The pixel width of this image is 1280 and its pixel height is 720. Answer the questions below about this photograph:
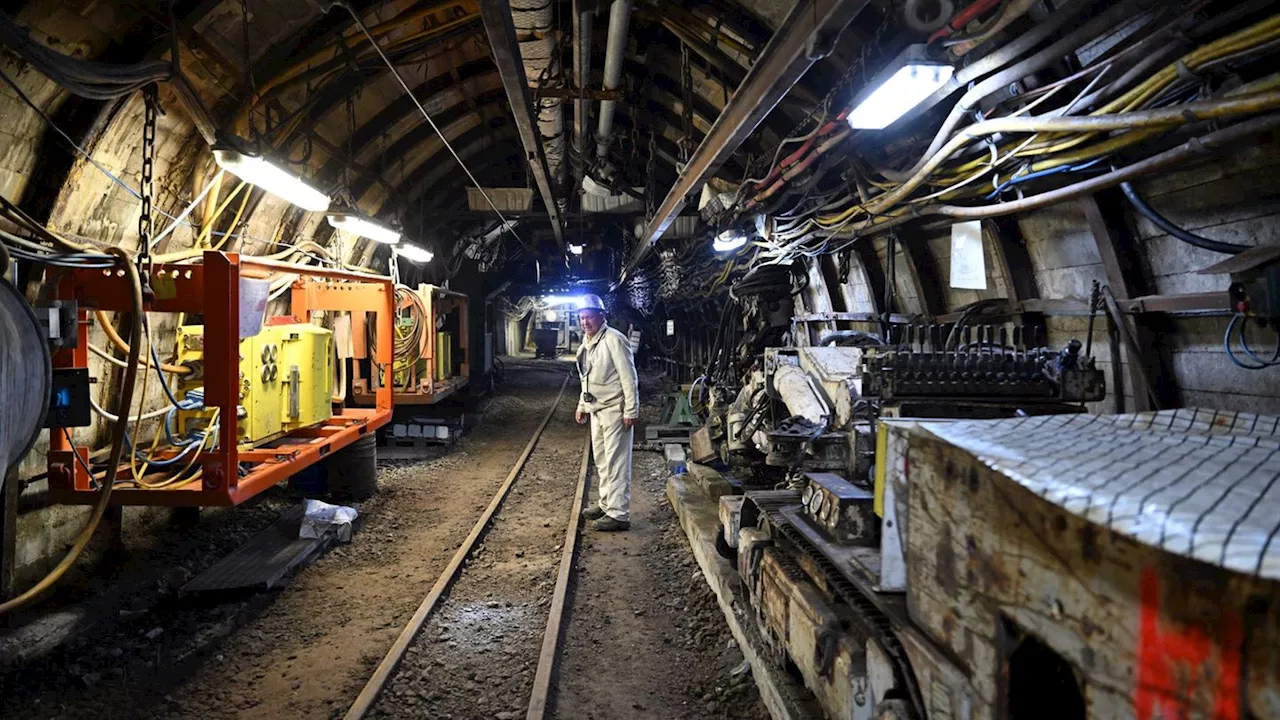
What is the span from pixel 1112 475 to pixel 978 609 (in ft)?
1.59

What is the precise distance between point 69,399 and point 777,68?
390 cm

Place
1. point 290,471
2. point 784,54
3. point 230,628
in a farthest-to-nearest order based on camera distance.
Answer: point 290,471, point 230,628, point 784,54

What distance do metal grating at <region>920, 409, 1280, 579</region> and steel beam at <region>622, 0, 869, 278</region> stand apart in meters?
1.60

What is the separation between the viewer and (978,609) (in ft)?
5.76

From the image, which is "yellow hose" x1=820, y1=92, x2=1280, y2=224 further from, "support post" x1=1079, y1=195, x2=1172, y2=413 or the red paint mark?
the red paint mark

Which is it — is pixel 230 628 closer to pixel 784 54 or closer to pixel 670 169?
pixel 784 54

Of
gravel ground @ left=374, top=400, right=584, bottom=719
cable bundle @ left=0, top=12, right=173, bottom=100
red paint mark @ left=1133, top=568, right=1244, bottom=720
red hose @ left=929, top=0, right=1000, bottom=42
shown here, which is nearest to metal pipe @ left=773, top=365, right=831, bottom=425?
gravel ground @ left=374, top=400, right=584, bottom=719

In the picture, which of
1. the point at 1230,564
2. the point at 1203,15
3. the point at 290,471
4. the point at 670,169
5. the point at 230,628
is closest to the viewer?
the point at 1230,564

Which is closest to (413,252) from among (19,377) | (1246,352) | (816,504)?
(19,377)

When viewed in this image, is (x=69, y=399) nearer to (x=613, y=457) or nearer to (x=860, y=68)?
(x=613, y=457)

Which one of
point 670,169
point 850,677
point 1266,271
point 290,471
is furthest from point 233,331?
point 670,169

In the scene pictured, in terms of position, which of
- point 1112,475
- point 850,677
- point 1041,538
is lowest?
point 850,677

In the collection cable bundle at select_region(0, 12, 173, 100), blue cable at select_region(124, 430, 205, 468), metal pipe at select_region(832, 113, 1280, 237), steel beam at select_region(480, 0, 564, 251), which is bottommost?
blue cable at select_region(124, 430, 205, 468)

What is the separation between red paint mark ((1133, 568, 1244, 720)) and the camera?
3.41ft
